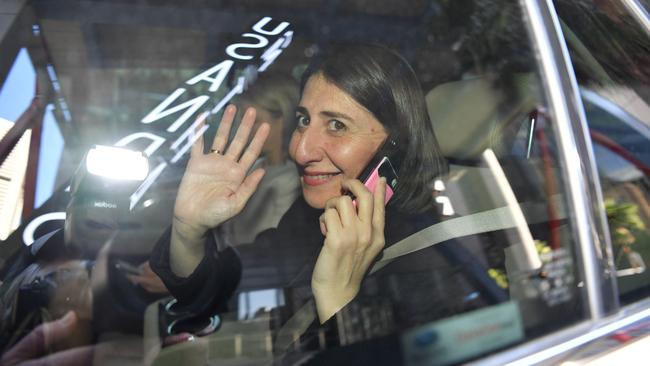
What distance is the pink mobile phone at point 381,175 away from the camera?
1.40 metres

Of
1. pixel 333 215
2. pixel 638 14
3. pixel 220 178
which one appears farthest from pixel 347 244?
pixel 638 14

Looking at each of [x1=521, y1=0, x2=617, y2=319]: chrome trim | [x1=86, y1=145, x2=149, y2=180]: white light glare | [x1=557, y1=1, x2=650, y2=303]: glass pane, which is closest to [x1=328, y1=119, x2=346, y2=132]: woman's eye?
[x1=86, y1=145, x2=149, y2=180]: white light glare

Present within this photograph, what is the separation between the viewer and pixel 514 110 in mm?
1812

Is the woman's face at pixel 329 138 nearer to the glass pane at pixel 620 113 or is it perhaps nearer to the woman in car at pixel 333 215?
the woman in car at pixel 333 215

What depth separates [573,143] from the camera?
5.12 feet

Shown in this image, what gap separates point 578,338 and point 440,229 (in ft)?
1.37

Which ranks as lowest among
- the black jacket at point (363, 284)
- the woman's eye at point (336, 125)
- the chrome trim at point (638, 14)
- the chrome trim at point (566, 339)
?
the chrome trim at point (566, 339)

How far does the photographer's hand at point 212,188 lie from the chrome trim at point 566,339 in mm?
646

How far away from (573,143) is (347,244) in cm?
69

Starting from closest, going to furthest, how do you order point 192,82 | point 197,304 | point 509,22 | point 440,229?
point 197,304, point 192,82, point 440,229, point 509,22

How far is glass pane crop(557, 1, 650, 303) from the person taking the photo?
1.66 metres

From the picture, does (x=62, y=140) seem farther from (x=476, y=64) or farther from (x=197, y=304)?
(x=476, y=64)

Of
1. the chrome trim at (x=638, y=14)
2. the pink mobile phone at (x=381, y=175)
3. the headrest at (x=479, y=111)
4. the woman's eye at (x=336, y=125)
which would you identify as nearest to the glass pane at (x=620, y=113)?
the chrome trim at (x=638, y=14)

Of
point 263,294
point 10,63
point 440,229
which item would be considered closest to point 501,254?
point 440,229
